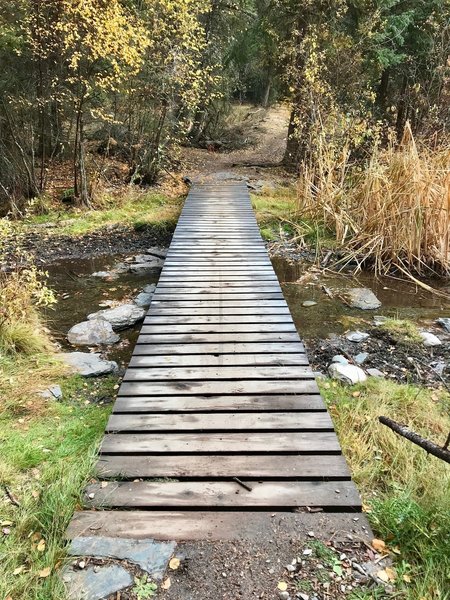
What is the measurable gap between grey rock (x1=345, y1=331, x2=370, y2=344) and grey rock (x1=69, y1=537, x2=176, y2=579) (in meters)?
3.55

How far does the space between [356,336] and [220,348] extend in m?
2.09

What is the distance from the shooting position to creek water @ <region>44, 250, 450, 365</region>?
538 centimetres

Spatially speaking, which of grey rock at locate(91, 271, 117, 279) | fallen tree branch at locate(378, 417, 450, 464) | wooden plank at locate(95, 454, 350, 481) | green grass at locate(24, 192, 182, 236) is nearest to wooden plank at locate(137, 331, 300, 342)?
wooden plank at locate(95, 454, 350, 481)

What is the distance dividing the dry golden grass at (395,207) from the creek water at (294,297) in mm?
516

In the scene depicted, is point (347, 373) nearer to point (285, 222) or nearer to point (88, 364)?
point (88, 364)

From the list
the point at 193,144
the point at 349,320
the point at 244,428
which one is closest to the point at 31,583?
the point at 244,428

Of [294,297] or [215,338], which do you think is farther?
[294,297]

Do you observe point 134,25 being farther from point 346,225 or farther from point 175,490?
point 175,490

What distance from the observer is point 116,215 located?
935cm

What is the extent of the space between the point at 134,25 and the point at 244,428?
27.3 ft

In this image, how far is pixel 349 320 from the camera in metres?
5.57

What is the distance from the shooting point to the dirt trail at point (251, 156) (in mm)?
11523

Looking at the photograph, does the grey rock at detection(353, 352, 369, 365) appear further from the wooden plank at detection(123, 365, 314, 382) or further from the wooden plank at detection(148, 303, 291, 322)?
the wooden plank at detection(123, 365, 314, 382)

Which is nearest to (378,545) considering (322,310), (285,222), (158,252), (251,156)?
(322,310)
